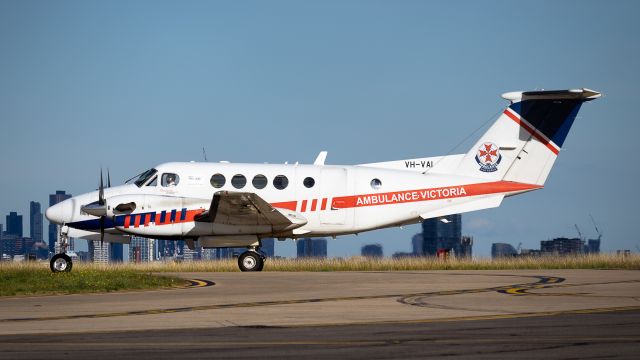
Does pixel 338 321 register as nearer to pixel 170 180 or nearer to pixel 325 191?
pixel 325 191

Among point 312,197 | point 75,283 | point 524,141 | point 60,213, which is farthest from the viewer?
point 524,141

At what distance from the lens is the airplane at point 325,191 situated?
3328 cm

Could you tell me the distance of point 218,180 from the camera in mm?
33875

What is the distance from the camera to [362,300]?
19656 millimetres

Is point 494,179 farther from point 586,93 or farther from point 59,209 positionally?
point 59,209

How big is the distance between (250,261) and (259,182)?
2.78 metres

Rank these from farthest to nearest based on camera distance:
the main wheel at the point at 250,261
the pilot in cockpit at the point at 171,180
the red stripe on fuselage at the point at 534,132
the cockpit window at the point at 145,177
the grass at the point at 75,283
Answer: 1. the red stripe on fuselage at the point at 534,132
2. the cockpit window at the point at 145,177
3. the main wheel at the point at 250,261
4. the pilot in cockpit at the point at 171,180
5. the grass at the point at 75,283

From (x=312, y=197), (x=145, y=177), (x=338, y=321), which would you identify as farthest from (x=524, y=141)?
(x=338, y=321)

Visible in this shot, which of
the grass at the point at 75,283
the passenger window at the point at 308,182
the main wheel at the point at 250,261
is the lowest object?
the grass at the point at 75,283

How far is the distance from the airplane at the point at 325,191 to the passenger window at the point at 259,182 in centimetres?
4

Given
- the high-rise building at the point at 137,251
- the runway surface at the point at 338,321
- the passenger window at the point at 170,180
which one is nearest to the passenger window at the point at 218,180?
the passenger window at the point at 170,180

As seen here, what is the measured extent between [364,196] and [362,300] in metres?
14.9

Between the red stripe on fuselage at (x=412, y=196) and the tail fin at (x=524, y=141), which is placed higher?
the tail fin at (x=524, y=141)

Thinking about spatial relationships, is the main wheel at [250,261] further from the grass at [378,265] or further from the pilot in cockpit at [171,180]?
the pilot in cockpit at [171,180]
